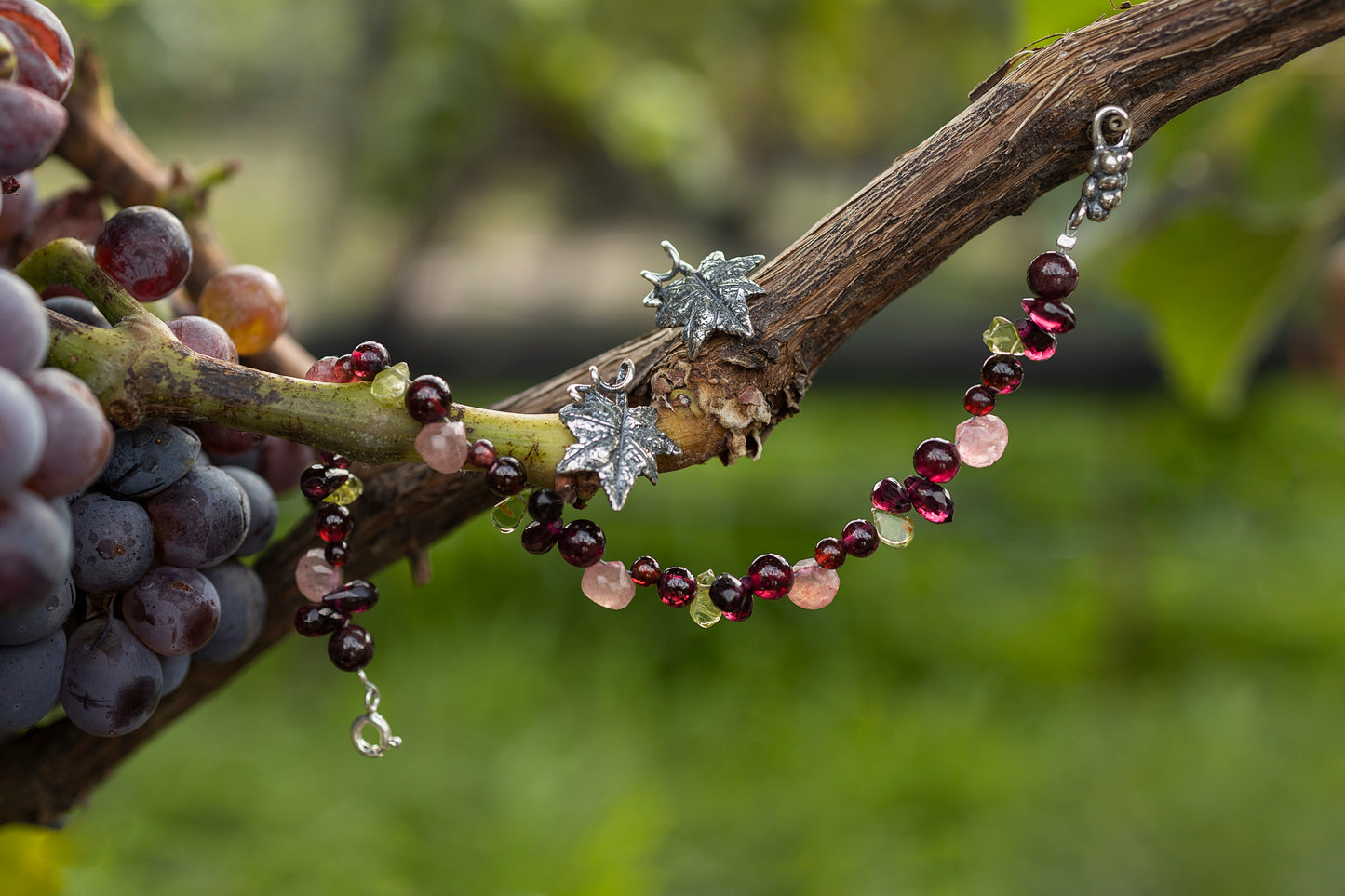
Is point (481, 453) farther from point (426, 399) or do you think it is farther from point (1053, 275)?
point (1053, 275)

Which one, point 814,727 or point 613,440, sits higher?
point 814,727

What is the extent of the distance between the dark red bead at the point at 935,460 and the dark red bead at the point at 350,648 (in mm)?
233

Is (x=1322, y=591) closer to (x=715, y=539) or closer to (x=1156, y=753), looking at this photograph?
(x=1156, y=753)

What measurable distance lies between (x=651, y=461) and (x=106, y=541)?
0.18 meters

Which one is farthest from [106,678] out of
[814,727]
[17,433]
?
[814,727]

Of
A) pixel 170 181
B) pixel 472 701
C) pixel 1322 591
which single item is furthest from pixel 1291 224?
pixel 1322 591

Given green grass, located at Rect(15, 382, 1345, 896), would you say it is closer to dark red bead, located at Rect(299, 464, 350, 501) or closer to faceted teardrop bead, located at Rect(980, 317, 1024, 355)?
dark red bead, located at Rect(299, 464, 350, 501)

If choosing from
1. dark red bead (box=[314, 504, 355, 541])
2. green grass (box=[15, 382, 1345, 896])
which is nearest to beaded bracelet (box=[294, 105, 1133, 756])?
dark red bead (box=[314, 504, 355, 541])

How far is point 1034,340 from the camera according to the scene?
41 cm

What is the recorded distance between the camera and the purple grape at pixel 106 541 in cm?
33

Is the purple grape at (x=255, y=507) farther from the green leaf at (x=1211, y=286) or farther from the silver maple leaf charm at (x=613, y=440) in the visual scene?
the green leaf at (x=1211, y=286)

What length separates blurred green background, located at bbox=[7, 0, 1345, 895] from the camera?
46.6 inches

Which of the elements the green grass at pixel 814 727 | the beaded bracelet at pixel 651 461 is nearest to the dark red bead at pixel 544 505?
the beaded bracelet at pixel 651 461

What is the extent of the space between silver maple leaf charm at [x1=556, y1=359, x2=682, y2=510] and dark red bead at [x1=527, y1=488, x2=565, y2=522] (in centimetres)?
3
